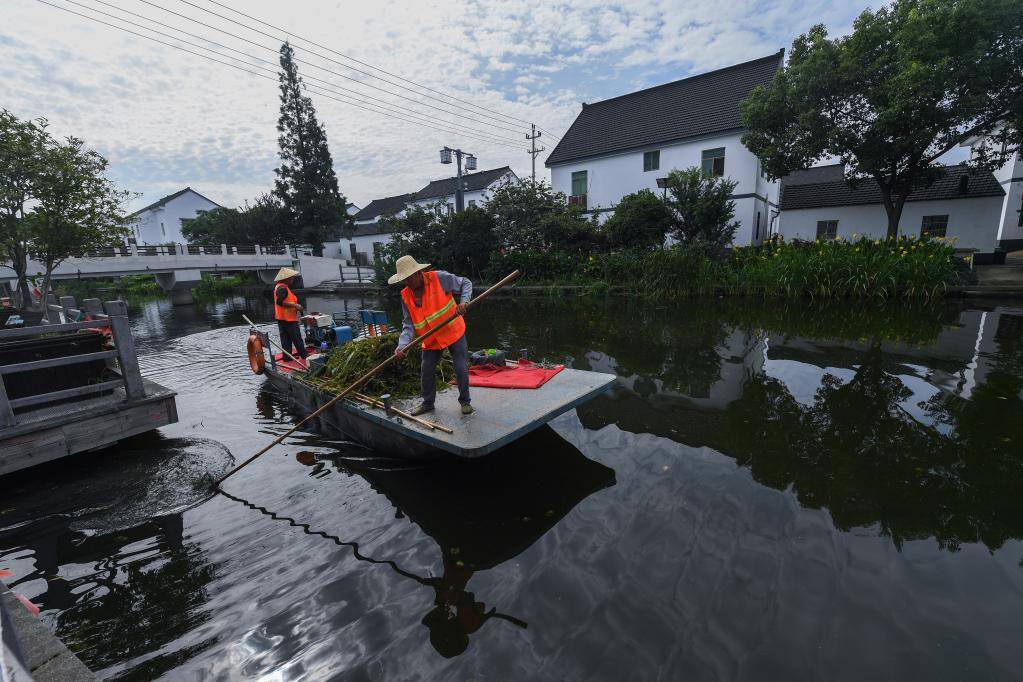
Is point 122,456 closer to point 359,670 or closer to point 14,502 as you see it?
point 14,502

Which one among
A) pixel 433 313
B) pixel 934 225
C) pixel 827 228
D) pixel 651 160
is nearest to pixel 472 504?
pixel 433 313

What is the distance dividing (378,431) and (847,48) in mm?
18403

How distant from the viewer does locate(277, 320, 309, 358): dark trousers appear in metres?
8.28

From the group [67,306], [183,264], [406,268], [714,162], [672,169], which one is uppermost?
[714,162]

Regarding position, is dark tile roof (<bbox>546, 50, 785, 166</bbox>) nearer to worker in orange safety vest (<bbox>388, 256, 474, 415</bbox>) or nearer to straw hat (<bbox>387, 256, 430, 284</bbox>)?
worker in orange safety vest (<bbox>388, 256, 474, 415</bbox>)

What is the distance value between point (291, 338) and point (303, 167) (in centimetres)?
3429

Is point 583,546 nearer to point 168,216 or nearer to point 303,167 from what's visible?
point 303,167

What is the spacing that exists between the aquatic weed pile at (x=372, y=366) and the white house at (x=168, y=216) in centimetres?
5286

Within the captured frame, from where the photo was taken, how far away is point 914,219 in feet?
68.8

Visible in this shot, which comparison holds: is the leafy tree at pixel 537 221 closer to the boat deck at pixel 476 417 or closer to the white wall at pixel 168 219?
the boat deck at pixel 476 417

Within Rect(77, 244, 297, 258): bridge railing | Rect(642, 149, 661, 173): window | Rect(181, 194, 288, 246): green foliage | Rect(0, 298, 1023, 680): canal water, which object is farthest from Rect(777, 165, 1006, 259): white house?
Rect(181, 194, 288, 246): green foliage

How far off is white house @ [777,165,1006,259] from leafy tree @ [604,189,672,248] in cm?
678

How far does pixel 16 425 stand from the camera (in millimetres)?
4832

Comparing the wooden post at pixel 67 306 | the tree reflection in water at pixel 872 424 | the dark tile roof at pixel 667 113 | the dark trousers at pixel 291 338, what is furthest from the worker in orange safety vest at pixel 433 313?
the dark tile roof at pixel 667 113
